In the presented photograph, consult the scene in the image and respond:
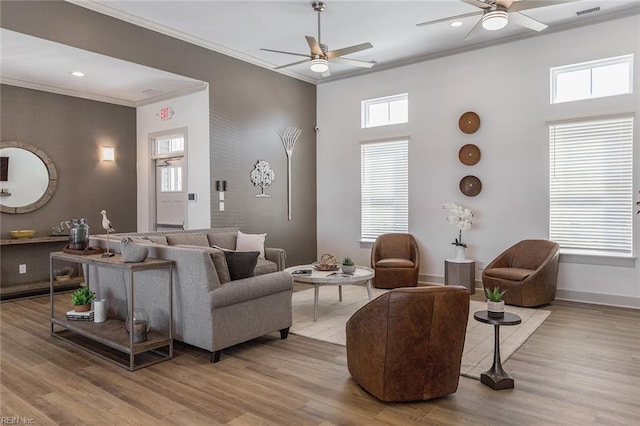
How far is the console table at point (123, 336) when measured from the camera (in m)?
3.27

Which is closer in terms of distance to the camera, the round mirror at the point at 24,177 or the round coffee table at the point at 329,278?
the round coffee table at the point at 329,278

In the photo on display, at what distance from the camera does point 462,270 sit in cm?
580

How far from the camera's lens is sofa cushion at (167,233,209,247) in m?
4.90

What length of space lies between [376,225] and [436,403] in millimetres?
4613

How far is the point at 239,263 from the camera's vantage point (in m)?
3.60

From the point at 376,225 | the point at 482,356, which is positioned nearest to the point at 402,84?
the point at 376,225

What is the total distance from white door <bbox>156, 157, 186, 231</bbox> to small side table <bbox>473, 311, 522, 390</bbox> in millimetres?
4844

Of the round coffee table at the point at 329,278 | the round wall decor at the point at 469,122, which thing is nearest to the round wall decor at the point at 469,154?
the round wall decor at the point at 469,122

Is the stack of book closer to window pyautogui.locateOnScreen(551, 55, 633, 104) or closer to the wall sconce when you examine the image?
the wall sconce

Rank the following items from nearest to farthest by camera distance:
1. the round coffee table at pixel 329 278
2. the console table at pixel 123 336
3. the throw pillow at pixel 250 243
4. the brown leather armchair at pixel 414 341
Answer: the brown leather armchair at pixel 414 341 < the console table at pixel 123 336 < the round coffee table at pixel 329 278 < the throw pillow at pixel 250 243

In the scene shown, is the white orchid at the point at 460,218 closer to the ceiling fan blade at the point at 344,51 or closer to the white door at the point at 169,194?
the ceiling fan blade at the point at 344,51

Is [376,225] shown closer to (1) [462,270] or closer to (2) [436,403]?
(1) [462,270]

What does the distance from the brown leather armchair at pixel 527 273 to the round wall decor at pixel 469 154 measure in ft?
4.34

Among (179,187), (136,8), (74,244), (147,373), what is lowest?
(147,373)
